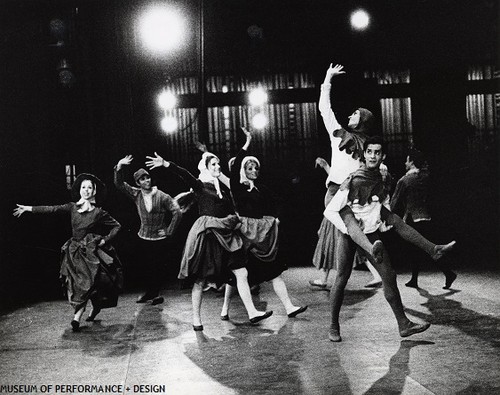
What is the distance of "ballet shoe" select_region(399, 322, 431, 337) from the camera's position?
5.01 metres

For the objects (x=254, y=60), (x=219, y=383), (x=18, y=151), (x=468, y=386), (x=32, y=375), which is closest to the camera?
(x=468, y=386)

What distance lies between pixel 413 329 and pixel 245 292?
1.76 meters

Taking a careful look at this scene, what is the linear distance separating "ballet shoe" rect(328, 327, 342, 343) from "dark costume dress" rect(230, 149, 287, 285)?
1266 mm

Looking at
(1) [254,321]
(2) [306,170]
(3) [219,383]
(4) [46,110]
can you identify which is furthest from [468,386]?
(4) [46,110]

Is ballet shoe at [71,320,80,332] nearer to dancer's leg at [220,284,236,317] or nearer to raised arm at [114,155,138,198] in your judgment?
dancer's leg at [220,284,236,317]

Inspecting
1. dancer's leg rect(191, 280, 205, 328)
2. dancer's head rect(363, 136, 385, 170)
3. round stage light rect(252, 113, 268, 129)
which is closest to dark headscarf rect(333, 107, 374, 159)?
dancer's head rect(363, 136, 385, 170)

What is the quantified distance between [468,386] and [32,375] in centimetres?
300

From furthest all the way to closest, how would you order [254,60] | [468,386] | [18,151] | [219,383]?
[254,60] → [18,151] → [219,383] → [468,386]

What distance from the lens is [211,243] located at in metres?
6.29

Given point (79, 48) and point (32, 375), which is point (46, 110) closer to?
point (79, 48)

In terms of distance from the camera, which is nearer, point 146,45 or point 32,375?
point 32,375

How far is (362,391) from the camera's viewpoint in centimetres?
394

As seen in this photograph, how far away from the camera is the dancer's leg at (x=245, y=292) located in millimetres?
6160

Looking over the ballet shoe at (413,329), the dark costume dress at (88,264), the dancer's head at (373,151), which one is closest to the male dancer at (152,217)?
the dark costume dress at (88,264)
